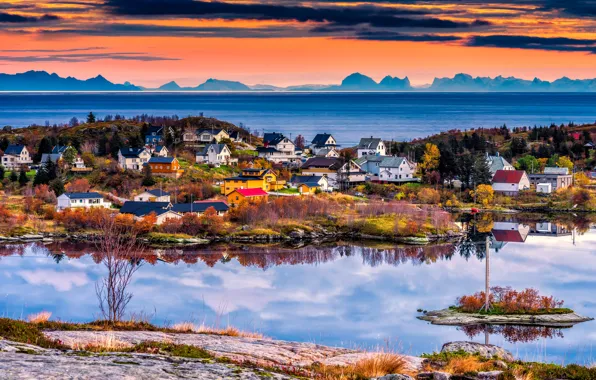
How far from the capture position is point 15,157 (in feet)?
192

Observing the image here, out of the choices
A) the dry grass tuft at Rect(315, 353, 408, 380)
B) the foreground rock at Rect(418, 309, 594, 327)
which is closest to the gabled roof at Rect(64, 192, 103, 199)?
the foreground rock at Rect(418, 309, 594, 327)

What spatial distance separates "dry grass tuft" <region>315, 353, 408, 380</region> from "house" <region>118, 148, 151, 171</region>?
47.9m

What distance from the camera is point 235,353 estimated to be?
9.20 meters

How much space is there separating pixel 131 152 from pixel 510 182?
26.5m

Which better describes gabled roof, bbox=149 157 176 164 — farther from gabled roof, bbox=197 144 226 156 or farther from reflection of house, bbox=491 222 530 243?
reflection of house, bbox=491 222 530 243

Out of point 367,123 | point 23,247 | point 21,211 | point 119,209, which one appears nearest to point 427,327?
point 23,247

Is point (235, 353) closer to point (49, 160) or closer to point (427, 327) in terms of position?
point (427, 327)

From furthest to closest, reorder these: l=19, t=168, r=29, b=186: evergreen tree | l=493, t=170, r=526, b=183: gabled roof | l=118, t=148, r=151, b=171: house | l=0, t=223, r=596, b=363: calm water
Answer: l=118, t=148, r=151, b=171: house < l=493, t=170, r=526, b=183: gabled roof < l=19, t=168, r=29, b=186: evergreen tree < l=0, t=223, r=596, b=363: calm water

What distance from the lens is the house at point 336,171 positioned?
5566cm

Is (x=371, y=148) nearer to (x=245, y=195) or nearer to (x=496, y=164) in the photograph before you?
(x=496, y=164)

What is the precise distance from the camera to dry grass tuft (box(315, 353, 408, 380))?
27.5 feet

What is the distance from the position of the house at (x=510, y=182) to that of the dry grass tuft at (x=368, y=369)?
152 feet

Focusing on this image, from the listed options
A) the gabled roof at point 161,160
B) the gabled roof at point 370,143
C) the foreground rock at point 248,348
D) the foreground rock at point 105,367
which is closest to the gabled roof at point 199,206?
the gabled roof at point 161,160

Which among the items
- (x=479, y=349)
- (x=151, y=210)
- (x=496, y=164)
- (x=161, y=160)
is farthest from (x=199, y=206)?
(x=479, y=349)
